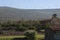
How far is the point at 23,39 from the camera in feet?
73.2

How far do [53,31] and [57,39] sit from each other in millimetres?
809

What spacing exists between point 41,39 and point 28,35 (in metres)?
1.49

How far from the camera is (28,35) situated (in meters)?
23.2

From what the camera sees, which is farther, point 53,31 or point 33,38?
point 33,38

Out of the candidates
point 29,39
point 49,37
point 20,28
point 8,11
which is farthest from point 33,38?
point 8,11

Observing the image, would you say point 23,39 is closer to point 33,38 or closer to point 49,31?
point 33,38

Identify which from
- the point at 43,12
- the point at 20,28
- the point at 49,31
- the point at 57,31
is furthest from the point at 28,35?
the point at 43,12

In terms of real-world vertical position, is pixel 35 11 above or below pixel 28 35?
below

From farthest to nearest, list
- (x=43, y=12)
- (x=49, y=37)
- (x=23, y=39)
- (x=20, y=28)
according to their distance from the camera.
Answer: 1. (x=43, y=12)
2. (x=20, y=28)
3. (x=23, y=39)
4. (x=49, y=37)

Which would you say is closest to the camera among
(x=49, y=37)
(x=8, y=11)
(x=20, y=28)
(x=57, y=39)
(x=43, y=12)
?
(x=57, y=39)

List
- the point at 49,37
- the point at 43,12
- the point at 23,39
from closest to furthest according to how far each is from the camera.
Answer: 1. the point at 49,37
2. the point at 23,39
3. the point at 43,12

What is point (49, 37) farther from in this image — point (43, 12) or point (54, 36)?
point (43, 12)

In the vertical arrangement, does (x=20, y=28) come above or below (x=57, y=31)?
below

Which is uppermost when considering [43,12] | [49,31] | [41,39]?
[49,31]
